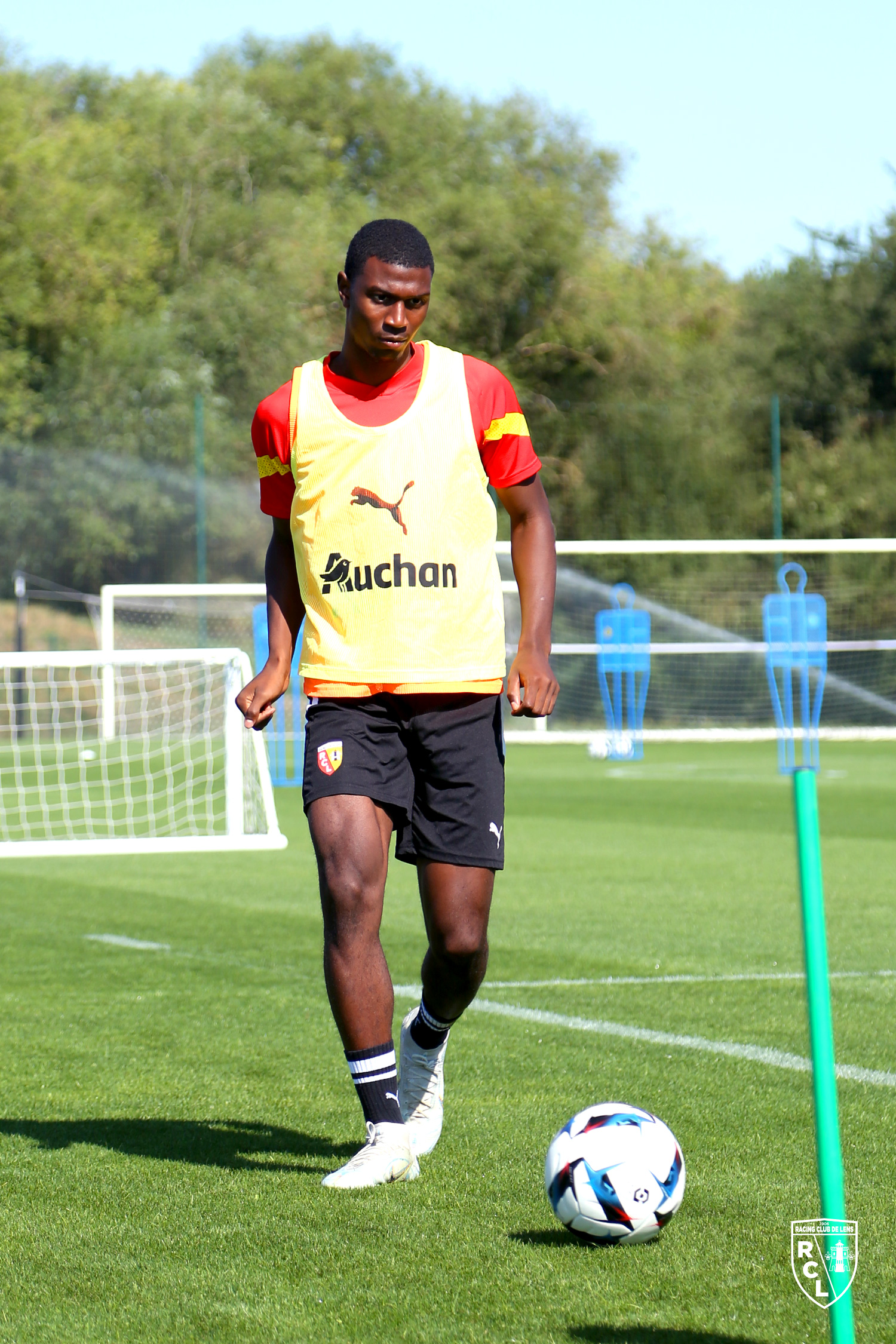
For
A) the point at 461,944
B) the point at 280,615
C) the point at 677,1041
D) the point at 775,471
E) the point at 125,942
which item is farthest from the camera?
the point at 775,471

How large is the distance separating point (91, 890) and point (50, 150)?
90.6 feet

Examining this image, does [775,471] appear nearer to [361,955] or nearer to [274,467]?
[274,467]

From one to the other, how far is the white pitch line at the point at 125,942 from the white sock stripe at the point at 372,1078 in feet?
12.6

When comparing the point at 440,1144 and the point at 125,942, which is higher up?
the point at 440,1144

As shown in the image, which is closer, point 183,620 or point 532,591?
point 532,591

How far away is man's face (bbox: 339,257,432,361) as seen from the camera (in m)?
3.83

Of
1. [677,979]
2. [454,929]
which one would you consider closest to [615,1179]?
[454,929]

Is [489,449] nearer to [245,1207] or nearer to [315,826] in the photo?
[315,826]

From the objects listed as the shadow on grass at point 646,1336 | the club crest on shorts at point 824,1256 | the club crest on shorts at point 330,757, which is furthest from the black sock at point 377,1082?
Answer: the shadow on grass at point 646,1336

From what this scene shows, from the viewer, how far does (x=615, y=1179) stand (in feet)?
10.7

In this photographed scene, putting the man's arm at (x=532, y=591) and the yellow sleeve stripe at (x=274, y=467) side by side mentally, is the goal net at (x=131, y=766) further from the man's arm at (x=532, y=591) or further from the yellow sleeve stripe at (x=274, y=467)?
the man's arm at (x=532, y=591)

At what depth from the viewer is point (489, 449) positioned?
13.0 ft

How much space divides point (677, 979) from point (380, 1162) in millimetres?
2990

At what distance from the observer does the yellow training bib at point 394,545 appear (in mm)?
3842
